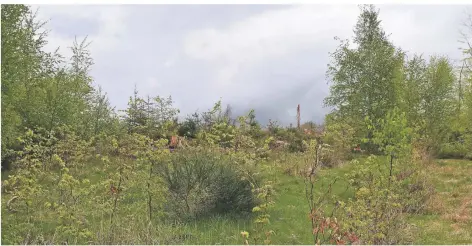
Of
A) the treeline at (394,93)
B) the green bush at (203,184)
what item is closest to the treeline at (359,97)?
the treeline at (394,93)

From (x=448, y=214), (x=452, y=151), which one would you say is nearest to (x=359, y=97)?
(x=452, y=151)

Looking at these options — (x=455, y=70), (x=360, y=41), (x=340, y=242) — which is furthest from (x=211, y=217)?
(x=455, y=70)

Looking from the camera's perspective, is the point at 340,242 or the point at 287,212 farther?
the point at 287,212

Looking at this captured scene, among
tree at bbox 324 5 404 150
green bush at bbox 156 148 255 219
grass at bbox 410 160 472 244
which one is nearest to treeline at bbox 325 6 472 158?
→ tree at bbox 324 5 404 150

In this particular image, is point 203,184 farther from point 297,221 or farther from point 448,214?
point 448,214

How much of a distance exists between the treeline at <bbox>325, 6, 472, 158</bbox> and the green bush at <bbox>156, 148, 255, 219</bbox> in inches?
702

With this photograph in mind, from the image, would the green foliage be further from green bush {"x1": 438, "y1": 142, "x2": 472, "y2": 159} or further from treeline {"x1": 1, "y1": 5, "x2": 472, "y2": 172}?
green bush {"x1": 438, "y1": 142, "x2": 472, "y2": 159}

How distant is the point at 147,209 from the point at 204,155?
2180 millimetres

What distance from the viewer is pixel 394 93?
1243 inches

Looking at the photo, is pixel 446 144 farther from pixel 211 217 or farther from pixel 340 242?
pixel 340 242

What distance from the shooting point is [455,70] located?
124ft

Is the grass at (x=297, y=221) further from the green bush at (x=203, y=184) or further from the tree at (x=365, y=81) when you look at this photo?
the tree at (x=365, y=81)

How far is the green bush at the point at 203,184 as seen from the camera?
12.1 meters

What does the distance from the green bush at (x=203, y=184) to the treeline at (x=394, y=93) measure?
17.8 meters
